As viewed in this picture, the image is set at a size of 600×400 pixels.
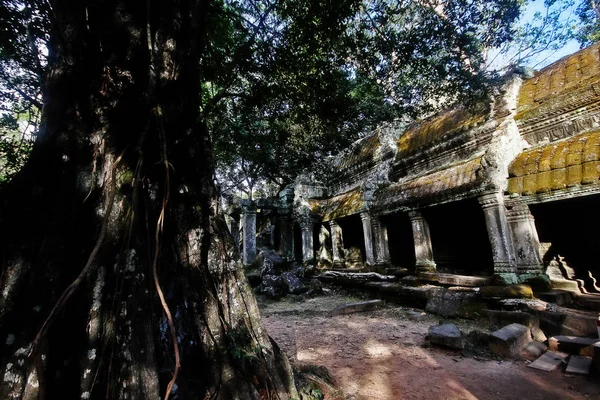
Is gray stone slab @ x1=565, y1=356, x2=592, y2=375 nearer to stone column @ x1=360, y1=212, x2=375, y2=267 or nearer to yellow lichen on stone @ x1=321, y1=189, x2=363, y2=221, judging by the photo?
stone column @ x1=360, y1=212, x2=375, y2=267

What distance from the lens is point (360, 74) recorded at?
4395mm

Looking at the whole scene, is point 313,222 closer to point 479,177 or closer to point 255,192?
point 479,177

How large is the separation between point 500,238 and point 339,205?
5.46 metres

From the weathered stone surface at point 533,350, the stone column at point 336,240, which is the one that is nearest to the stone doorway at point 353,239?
the stone column at point 336,240

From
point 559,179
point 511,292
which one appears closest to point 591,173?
point 559,179

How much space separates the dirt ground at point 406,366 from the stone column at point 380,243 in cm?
312

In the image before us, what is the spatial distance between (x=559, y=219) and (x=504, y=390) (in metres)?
6.70

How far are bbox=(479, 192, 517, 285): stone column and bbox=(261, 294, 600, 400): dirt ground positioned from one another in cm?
135

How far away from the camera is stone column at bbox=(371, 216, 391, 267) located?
867cm

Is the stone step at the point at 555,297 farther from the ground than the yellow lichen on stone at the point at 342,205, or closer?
closer

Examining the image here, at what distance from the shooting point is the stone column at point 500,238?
221 inches

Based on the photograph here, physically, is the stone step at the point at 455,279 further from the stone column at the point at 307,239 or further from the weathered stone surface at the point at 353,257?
the stone column at the point at 307,239

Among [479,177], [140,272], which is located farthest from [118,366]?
[479,177]

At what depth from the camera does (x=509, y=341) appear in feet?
11.8
